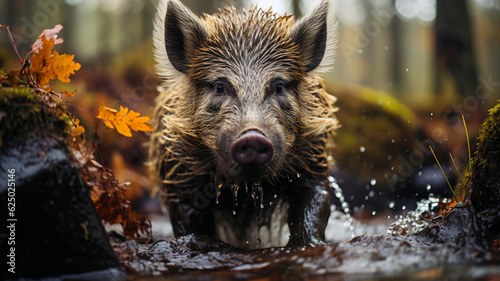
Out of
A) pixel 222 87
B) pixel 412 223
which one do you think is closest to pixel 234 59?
pixel 222 87

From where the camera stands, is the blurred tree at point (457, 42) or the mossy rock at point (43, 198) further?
the blurred tree at point (457, 42)

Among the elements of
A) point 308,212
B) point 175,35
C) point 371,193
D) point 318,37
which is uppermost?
point 175,35

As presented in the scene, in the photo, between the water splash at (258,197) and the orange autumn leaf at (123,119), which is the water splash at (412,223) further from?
the orange autumn leaf at (123,119)

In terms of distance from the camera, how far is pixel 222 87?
385 cm

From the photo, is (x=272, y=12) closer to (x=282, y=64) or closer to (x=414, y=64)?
(x=282, y=64)

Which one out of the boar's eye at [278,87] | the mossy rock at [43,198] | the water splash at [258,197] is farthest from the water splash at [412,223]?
the mossy rock at [43,198]

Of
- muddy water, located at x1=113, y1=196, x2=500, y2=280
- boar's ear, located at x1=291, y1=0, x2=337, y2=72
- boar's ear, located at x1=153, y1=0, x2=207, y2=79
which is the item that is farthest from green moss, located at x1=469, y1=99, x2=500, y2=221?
boar's ear, located at x1=153, y1=0, x2=207, y2=79

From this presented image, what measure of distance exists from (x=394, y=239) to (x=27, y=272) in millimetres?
2336

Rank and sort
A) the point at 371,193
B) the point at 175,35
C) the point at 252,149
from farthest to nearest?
the point at 371,193, the point at 175,35, the point at 252,149

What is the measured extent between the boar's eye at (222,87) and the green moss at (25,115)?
1.52 meters

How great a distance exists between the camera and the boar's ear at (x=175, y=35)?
156 inches

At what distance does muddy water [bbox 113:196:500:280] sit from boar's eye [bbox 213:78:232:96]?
4.59 feet

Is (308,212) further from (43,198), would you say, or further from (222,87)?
(43,198)

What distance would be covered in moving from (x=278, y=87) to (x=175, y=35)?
1.19m
